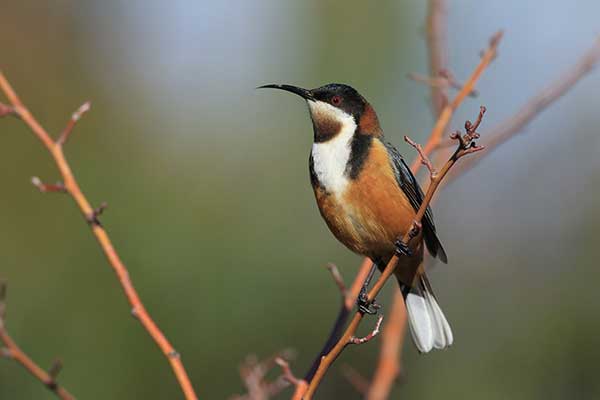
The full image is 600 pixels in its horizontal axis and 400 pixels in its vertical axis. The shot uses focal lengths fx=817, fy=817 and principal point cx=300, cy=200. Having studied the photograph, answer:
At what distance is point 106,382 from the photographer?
20.0ft

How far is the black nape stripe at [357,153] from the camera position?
4.05 m

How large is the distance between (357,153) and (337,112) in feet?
1.09

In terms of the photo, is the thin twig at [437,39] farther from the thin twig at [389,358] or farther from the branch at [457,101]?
the thin twig at [389,358]

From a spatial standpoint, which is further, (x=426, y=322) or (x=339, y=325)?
(x=426, y=322)

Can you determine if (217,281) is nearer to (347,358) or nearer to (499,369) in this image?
(347,358)

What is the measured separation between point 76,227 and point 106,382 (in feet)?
4.51

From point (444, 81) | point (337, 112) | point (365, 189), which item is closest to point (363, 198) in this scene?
point (365, 189)

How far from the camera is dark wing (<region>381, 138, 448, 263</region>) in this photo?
4.16 meters

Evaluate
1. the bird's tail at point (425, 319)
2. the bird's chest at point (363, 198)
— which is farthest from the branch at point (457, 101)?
the bird's tail at point (425, 319)

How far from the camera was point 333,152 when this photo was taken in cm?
417

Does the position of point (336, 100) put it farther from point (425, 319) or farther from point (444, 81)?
point (425, 319)

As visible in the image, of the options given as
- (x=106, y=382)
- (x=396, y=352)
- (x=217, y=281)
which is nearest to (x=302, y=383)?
(x=396, y=352)

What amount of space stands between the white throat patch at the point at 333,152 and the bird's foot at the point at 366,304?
1.73ft

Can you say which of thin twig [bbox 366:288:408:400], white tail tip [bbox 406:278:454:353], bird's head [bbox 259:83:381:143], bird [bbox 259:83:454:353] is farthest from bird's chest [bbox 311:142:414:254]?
thin twig [bbox 366:288:408:400]
